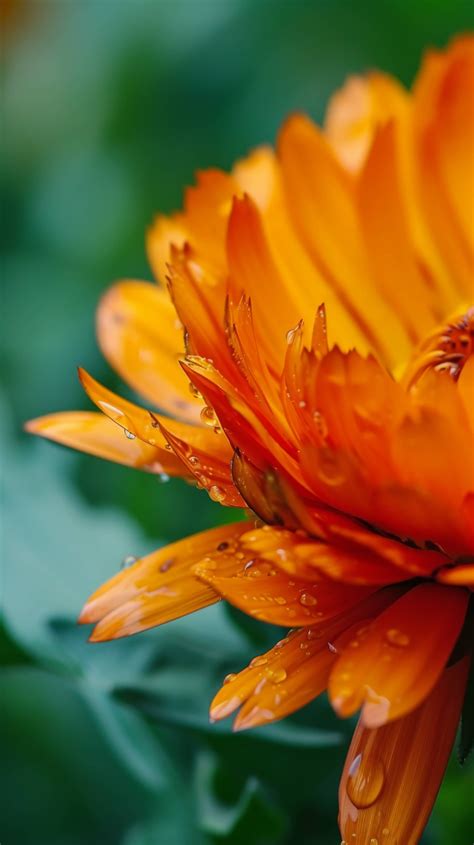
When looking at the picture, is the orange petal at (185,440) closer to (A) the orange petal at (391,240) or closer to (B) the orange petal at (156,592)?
(B) the orange petal at (156,592)

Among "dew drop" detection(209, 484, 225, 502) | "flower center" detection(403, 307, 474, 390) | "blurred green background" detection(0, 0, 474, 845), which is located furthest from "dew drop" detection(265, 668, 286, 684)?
"flower center" detection(403, 307, 474, 390)

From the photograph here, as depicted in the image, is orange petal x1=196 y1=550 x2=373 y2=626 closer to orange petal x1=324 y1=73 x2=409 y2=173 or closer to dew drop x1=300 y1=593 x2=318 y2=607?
dew drop x1=300 y1=593 x2=318 y2=607

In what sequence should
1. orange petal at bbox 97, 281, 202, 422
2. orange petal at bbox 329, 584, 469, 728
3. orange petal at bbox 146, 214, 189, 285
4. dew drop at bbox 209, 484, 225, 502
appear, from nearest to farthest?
orange petal at bbox 329, 584, 469, 728, dew drop at bbox 209, 484, 225, 502, orange petal at bbox 97, 281, 202, 422, orange petal at bbox 146, 214, 189, 285

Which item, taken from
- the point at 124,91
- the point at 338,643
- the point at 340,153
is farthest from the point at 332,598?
the point at 124,91

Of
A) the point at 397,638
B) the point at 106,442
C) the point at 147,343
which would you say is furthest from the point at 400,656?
the point at 147,343

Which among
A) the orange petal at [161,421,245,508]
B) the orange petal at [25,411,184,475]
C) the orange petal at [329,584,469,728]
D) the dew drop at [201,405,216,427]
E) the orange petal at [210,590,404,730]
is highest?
the orange petal at [25,411,184,475]

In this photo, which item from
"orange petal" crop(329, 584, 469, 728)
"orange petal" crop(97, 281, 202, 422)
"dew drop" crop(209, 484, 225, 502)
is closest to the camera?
"orange petal" crop(329, 584, 469, 728)

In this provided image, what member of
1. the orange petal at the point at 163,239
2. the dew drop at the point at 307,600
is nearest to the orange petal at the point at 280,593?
the dew drop at the point at 307,600

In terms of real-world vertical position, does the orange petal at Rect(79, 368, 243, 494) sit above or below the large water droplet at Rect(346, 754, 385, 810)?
above
